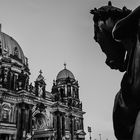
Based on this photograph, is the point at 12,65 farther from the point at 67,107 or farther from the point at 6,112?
the point at 67,107

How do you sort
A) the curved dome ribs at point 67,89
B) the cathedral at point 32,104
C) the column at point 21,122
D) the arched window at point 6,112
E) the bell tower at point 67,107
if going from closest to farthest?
the arched window at point 6,112 < the column at point 21,122 < the cathedral at point 32,104 < the bell tower at point 67,107 < the curved dome ribs at point 67,89

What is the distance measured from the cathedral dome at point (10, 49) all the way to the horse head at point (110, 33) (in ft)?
107

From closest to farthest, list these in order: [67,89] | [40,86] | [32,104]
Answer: [32,104], [40,86], [67,89]

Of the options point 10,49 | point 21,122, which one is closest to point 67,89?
point 10,49

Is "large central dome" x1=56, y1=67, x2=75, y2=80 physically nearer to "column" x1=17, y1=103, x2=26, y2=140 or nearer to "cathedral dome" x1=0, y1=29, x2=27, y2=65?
"cathedral dome" x1=0, y1=29, x2=27, y2=65

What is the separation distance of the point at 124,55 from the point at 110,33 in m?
0.18

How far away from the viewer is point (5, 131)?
27.3 m

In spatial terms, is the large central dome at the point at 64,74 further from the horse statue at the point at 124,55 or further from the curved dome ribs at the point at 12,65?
the horse statue at the point at 124,55

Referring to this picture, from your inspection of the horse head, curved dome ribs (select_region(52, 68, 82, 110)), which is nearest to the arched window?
curved dome ribs (select_region(52, 68, 82, 110))

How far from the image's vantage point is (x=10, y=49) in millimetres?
35062

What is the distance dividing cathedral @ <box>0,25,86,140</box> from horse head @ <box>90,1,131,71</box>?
1074 inches

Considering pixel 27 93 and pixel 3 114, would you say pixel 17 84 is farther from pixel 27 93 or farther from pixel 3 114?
→ pixel 3 114

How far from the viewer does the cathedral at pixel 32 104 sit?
2831cm

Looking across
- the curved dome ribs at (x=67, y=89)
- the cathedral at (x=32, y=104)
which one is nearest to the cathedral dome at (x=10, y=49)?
the cathedral at (x=32, y=104)
